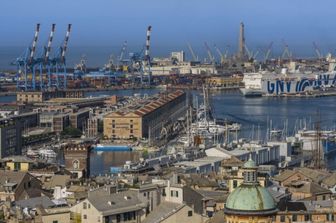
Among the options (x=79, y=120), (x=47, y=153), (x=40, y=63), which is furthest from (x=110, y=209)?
(x=40, y=63)

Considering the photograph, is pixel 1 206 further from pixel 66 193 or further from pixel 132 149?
pixel 132 149

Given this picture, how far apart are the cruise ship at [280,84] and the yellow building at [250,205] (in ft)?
184

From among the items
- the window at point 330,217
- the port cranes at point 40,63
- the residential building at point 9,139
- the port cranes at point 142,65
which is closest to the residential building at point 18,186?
the window at point 330,217

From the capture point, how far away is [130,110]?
36.6 metres

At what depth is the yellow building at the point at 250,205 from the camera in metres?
5.43

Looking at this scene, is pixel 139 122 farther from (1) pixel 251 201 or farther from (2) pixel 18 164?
(1) pixel 251 201

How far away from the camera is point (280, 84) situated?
63.1 meters

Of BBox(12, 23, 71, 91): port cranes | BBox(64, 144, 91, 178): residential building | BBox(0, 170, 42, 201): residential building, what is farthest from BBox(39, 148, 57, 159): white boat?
BBox(12, 23, 71, 91): port cranes

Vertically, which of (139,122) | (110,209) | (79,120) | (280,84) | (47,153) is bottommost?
(280,84)

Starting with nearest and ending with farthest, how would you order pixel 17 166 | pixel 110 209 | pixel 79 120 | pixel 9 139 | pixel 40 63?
pixel 110 209
pixel 17 166
pixel 9 139
pixel 79 120
pixel 40 63

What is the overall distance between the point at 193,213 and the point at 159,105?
1163 inches

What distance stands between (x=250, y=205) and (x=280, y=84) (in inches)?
2287

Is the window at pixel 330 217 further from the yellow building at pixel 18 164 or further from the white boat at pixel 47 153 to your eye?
the white boat at pixel 47 153

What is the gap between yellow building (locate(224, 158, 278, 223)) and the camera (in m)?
5.43
